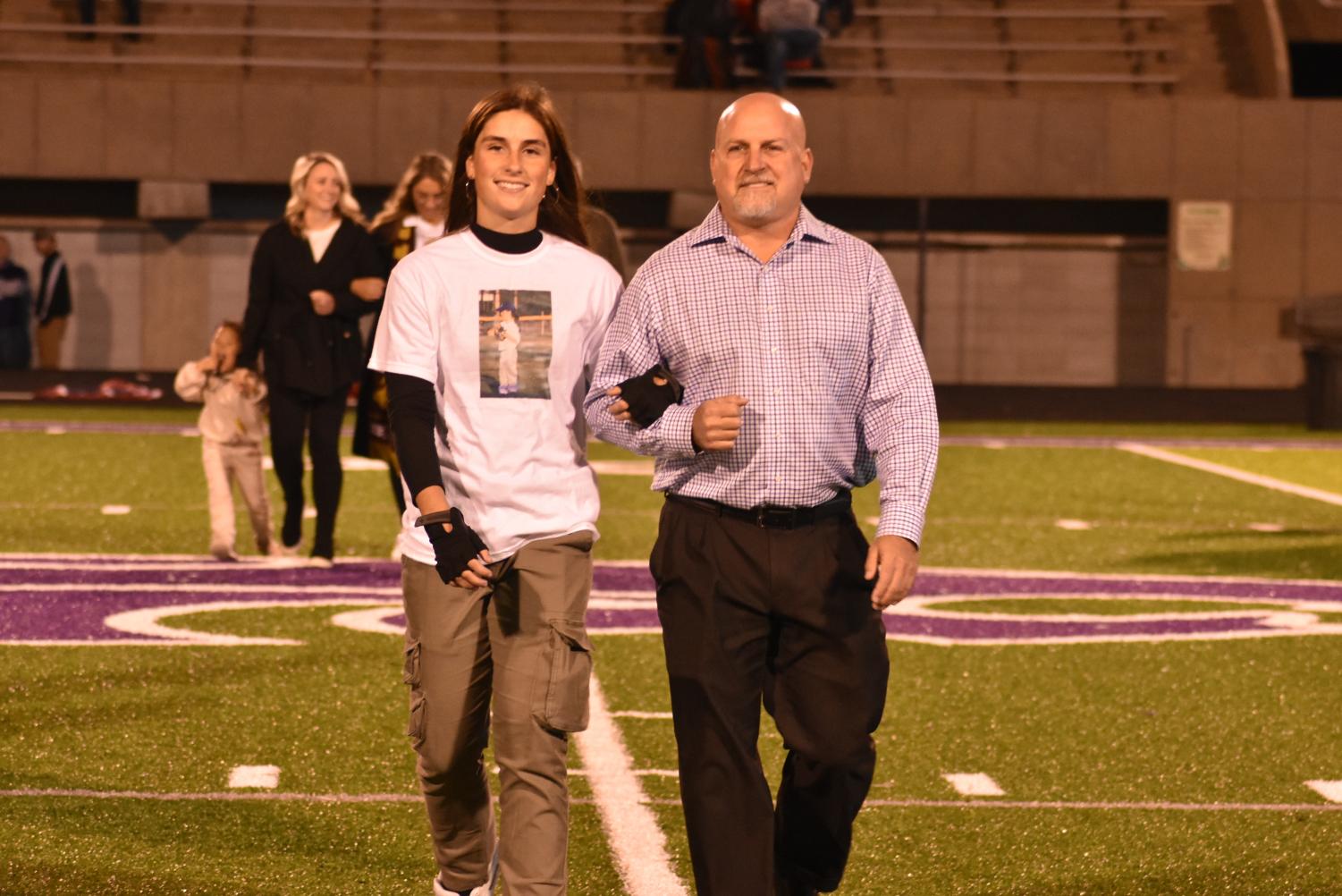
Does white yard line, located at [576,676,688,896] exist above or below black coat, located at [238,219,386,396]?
below

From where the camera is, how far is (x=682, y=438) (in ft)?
15.0

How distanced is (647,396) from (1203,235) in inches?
1183

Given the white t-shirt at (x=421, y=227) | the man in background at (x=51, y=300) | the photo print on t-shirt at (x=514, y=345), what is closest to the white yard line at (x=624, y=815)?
the photo print on t-shirt at (x=514, y=345)

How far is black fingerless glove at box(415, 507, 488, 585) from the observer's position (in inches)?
178

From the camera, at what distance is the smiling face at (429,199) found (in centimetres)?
1013

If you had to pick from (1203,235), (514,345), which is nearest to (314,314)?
(514,345)

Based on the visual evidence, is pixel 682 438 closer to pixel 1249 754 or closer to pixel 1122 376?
pixel 1249 754

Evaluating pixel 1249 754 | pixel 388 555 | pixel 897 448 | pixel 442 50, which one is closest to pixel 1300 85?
pixel 442 50

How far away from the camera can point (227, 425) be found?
11180 millimetres

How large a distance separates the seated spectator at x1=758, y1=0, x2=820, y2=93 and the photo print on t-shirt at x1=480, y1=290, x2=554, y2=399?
87.2ft

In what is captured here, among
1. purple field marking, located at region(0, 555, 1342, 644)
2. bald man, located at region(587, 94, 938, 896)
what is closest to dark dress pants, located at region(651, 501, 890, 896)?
bald man, located at region(587, 94, 938, 896)

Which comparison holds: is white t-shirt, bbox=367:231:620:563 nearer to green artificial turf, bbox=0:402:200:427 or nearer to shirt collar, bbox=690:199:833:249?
shirt collar, bbox=690:199:833:249

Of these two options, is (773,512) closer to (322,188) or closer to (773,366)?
(773,366)

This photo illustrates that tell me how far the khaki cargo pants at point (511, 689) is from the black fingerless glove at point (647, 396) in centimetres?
31
